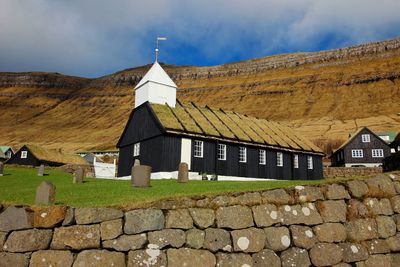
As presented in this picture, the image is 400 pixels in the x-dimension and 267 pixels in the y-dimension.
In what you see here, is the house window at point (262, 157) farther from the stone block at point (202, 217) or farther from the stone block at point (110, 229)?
the stone block at point (110, 229)

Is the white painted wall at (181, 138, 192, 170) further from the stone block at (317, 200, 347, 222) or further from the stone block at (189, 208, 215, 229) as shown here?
the stone block at (189, 208, 215, 229)

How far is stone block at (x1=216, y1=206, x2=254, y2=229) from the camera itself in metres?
8.12

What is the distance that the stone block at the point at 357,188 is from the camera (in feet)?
31.9

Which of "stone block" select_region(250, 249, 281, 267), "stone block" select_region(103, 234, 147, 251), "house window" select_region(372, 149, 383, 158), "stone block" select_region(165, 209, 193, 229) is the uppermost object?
"house window" select_region(372, 149, 383, 158)

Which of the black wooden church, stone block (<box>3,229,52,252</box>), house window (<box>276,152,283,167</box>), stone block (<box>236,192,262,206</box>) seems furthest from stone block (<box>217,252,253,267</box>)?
house window (<box>276,152,283,167</box>)

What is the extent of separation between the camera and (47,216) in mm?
7344

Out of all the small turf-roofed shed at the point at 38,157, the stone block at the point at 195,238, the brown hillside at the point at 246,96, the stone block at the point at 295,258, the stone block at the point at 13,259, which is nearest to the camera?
the stone block at the point at 13,259

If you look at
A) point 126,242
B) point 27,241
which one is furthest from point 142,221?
point 27,241

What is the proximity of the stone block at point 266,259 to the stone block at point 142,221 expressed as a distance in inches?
91.0

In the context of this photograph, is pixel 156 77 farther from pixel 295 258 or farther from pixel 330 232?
pixel 295 258

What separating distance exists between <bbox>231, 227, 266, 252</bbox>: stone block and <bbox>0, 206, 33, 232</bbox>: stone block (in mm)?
4447

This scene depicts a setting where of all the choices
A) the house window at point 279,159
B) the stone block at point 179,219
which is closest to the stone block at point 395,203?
the stone block at point 179,219

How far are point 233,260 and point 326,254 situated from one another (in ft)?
8.21

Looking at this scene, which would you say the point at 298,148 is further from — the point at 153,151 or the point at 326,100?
the point at 326,100
